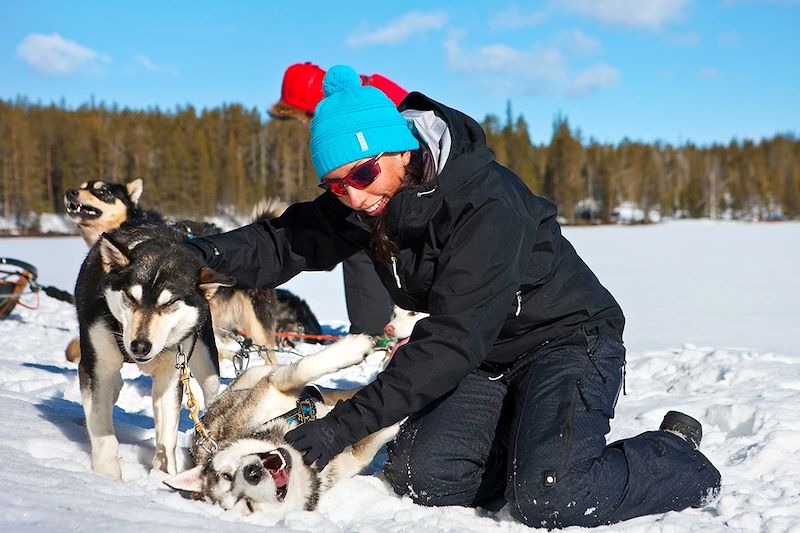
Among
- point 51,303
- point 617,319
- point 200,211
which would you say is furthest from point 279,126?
point 617,319

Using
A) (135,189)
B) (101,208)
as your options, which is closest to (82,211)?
(101,208)

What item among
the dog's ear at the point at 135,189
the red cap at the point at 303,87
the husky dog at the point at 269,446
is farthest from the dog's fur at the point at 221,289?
the husky dog at the point at 269,446

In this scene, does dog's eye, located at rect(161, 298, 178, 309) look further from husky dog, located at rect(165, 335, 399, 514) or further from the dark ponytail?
A: the dark ponytail

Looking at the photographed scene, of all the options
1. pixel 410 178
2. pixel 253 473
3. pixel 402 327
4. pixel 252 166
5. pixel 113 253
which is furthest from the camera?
pixel 252 166

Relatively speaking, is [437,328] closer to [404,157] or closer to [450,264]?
[450,264]

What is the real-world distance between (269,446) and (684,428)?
1.35 m

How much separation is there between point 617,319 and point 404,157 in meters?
0.94

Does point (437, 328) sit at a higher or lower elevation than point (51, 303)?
higher

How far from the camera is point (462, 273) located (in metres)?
2.01

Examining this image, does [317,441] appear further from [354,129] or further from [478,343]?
[354,129]

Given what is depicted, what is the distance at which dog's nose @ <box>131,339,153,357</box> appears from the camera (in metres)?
2.20

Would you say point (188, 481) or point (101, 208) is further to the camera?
point (101, 208)

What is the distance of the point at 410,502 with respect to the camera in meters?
2.20

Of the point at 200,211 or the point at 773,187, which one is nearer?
the point at 200,211
